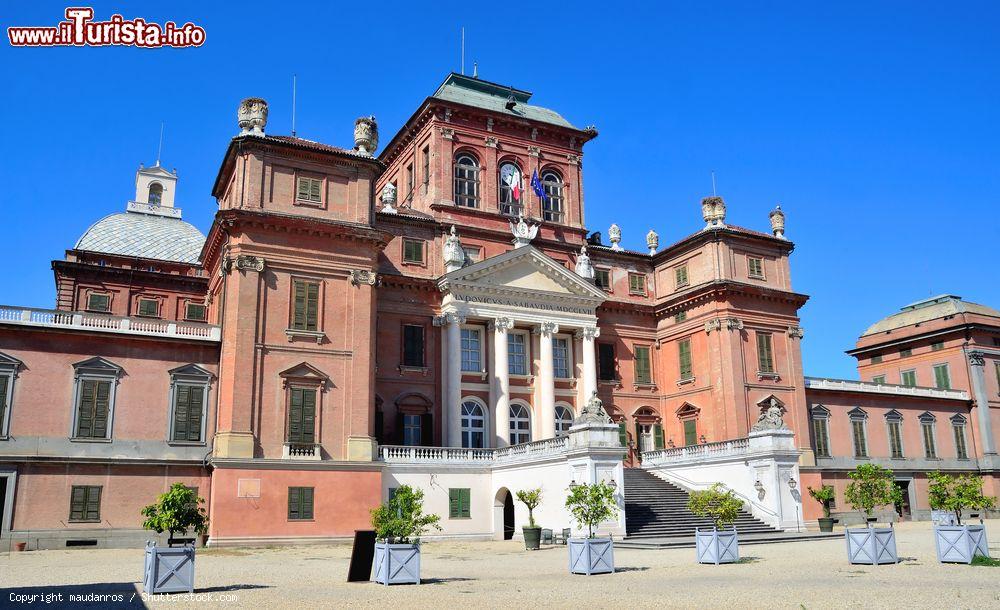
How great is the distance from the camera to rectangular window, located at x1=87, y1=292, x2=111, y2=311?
41.2m

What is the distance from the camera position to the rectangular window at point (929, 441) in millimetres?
48375

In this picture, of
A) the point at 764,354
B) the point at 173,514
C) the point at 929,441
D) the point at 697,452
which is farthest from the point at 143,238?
the point at 929,441

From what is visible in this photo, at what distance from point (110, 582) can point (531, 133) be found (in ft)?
110

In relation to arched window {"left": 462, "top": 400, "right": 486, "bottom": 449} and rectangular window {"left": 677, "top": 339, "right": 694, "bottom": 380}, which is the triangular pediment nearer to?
rectangular window {"left": 677, "top": 339, "right": 694, "bottom": 380}

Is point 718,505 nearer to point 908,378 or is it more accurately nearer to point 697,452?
point 697,452

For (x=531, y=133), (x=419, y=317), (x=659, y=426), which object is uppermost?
(x=531, y=133)

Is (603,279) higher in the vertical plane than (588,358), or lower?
higher

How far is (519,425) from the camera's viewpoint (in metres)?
39.7

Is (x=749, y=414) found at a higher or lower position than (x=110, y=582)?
higher

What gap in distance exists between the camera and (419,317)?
1508 inches

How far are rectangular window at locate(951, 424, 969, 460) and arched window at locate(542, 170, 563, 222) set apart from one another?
89.3 feet

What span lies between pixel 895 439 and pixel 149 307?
135 ft

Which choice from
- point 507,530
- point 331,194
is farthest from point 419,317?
point 507,530

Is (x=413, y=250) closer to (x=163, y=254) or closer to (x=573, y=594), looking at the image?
(x=163, y=254)
